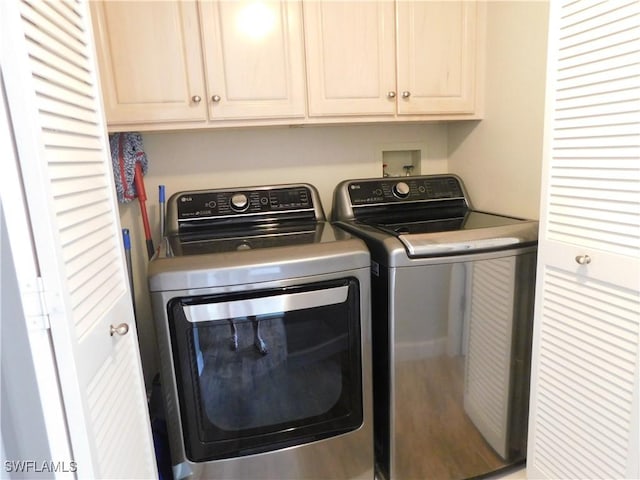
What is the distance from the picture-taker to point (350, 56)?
1.61 meters

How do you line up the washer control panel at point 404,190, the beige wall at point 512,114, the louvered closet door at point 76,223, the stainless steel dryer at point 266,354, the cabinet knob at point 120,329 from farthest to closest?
the washer control panel at point 404,190 < the beige wall at point 512,114 < the stainless steel dryer at point 266,354 < the cabinet knob at point 120,329 < the louvered closet door at point 76,223

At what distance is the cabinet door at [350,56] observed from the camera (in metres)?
1.57

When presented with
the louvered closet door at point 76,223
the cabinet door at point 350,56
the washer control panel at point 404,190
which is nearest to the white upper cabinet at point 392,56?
the cabinet door at point 350,56

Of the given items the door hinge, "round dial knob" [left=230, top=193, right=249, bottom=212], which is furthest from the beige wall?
the door hinge

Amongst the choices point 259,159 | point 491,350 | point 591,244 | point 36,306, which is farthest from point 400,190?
point 36,306

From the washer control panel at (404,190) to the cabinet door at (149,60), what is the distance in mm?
771

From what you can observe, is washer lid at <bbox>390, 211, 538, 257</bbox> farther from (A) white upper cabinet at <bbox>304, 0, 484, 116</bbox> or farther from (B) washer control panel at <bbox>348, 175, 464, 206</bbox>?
(A) white upper cabinet at <bbox>304, 0, 484, 116</bbox>

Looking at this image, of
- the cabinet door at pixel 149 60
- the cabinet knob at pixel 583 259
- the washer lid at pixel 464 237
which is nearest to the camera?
the cabinet knob at pixel 583 259

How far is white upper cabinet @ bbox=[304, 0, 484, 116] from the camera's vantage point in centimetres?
159

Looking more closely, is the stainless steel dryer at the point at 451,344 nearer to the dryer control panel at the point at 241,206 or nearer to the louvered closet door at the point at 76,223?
the dryer control panel at the point at 241,206

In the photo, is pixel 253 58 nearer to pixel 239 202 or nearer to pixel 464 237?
pixel 239 202

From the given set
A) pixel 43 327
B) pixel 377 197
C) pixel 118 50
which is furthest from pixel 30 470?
pixel 377 197

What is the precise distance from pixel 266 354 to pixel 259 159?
1.00 metres

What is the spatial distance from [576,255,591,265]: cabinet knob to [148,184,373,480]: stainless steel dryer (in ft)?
1.93
